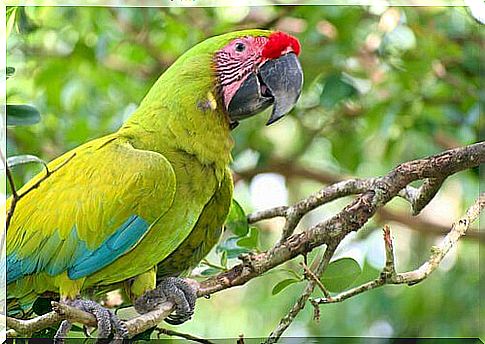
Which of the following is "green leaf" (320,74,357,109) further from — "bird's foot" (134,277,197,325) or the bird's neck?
"bird's foot" (134,277,197,325)

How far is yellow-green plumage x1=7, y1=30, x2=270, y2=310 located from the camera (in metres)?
0.85

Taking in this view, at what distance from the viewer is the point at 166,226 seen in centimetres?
89

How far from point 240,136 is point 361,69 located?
0.28 metres

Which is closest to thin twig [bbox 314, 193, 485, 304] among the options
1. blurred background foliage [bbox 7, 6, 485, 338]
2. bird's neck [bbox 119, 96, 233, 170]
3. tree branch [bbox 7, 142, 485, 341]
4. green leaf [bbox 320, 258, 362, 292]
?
tree branch [bbox 7, 142, 485, 341]

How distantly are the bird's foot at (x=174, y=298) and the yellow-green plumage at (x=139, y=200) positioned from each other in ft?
0.04

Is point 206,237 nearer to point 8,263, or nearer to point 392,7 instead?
point 8,263

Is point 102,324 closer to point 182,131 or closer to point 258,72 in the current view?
point 182,131

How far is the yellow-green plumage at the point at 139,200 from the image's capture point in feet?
2.78

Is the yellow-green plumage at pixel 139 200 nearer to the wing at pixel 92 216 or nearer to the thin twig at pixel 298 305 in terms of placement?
the wing at pixel 92 216

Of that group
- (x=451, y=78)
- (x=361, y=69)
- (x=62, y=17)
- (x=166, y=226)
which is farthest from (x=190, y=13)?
(x=166, y=226)

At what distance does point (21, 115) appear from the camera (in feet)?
3.10

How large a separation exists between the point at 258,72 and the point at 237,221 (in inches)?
8.0

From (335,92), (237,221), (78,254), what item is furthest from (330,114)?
(78,254)

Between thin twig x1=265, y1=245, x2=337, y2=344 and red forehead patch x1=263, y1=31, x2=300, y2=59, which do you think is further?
red forehead patch x1=263, y1=31, x2=300, y2=59
